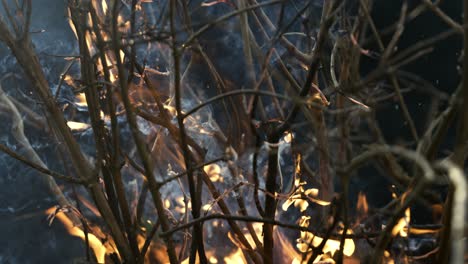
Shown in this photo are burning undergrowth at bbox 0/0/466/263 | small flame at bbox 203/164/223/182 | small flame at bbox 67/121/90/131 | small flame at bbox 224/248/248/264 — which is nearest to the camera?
burning undergrowth at bbox 0/0/466/263

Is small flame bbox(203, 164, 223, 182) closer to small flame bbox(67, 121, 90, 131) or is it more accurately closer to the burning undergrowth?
the burning undergrowth

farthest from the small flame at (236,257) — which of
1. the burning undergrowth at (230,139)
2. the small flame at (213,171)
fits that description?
the small flame at (213,171)

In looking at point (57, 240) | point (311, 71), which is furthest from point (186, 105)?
point (311, 71)

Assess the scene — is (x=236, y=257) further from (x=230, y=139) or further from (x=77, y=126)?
(x=77, y=126)

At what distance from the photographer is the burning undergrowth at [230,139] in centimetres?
95

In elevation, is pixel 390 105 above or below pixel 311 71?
below

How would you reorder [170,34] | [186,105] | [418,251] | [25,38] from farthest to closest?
[186,105], [418,251], [25,38], [170,34]

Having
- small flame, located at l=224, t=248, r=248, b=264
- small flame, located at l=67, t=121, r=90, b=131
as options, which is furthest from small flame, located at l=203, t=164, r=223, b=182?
small flame, located at l=67, t=121, r=90, b=131

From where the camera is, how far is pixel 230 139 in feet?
4.44

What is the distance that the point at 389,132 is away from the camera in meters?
2.10

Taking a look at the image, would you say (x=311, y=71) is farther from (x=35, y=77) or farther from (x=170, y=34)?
(x=35, y=77)

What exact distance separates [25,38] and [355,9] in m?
1.39

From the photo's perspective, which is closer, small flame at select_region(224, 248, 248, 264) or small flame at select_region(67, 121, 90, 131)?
small flame at select_region(224, 248, 248, 264)

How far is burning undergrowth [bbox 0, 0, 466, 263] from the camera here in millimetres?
947
